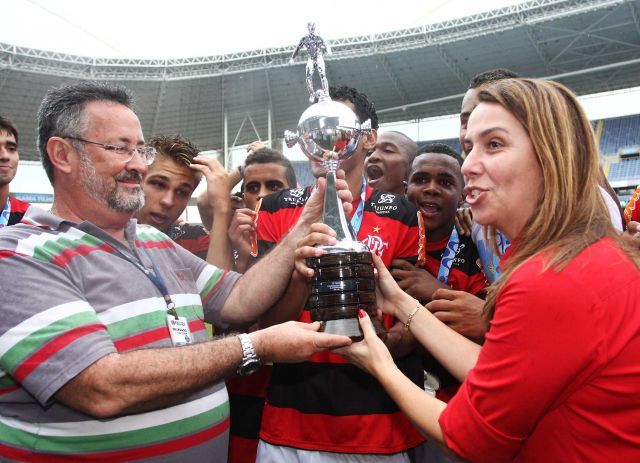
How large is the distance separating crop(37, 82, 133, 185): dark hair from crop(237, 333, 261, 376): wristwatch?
894mm

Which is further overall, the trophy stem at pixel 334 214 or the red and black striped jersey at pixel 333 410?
the red and black striped jersey at pixel 333 410

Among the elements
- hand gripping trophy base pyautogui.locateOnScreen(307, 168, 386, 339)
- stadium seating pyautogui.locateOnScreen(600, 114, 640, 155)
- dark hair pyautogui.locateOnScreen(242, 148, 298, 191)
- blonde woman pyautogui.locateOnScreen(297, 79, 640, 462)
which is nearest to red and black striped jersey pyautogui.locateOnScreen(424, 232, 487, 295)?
hand gripping trophy base pyautogui.locateOnScreen(307, 168, 386, 339)

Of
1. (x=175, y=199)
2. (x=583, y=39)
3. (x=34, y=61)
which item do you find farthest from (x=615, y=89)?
(x=175, y=199)

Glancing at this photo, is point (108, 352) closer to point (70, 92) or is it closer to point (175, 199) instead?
point (70, 92)

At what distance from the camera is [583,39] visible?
17.4 metres

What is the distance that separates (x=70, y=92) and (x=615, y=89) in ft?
66.9

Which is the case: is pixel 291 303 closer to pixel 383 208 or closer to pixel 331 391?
pixel 331 391

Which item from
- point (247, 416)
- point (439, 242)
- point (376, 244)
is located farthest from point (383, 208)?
point (247, 416)

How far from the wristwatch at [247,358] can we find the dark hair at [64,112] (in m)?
0.89

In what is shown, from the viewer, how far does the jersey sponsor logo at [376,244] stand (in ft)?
7.58

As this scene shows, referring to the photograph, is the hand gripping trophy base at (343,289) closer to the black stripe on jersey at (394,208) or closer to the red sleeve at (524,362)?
the red sleeve at (524,362)

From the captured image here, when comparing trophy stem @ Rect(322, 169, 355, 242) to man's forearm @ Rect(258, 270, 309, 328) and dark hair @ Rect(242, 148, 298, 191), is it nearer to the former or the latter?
man's forearm @ Rect(258, 270, 309, 328)

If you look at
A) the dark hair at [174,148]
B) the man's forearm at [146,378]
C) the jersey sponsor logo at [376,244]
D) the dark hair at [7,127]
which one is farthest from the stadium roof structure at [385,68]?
the man's forearm at [146,378]

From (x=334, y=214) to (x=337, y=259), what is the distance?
0.68 feet
